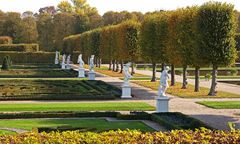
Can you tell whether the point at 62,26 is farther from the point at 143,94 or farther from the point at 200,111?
the point at 200,111

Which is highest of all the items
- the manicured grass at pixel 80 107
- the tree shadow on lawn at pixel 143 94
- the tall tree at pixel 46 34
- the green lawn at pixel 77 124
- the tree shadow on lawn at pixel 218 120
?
the tall tree at pixel 46 34

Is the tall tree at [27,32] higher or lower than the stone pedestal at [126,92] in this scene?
higher

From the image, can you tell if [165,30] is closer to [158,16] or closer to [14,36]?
[158,16]

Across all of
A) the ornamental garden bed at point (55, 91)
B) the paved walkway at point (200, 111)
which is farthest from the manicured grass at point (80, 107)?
the ornamental garden bed at point (55, 91)

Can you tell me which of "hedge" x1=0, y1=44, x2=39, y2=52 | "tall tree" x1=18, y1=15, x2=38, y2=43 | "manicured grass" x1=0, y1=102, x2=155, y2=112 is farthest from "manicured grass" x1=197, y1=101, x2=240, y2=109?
"tall tree" x1=18, y1=15, x2=38, y2=43

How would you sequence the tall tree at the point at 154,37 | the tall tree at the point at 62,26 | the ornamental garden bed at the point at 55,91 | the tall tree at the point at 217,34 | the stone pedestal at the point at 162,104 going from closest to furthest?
the stone pedestal at the point at 162,104 < the ornamental garden bed at the point at 55,91 < the tall tree at the point at 217,34 < the tall tree at the point at 154,37 < the tall tree at the point at 62,26

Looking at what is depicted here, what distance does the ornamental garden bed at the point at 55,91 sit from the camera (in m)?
25.6

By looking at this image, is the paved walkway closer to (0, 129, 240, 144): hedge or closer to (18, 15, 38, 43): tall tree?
(0, 129, 240, 144): hedge

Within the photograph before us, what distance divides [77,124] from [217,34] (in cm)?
1317

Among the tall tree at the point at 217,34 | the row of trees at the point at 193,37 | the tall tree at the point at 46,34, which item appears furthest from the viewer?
the tall tree at the point at 46,34

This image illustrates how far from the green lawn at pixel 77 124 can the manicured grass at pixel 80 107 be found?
10.8 feet

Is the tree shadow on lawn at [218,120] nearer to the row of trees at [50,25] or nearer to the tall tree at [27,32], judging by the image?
the row of trees at [50,25]

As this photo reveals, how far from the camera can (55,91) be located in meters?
28.2

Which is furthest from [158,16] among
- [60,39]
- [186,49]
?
[60,39]
